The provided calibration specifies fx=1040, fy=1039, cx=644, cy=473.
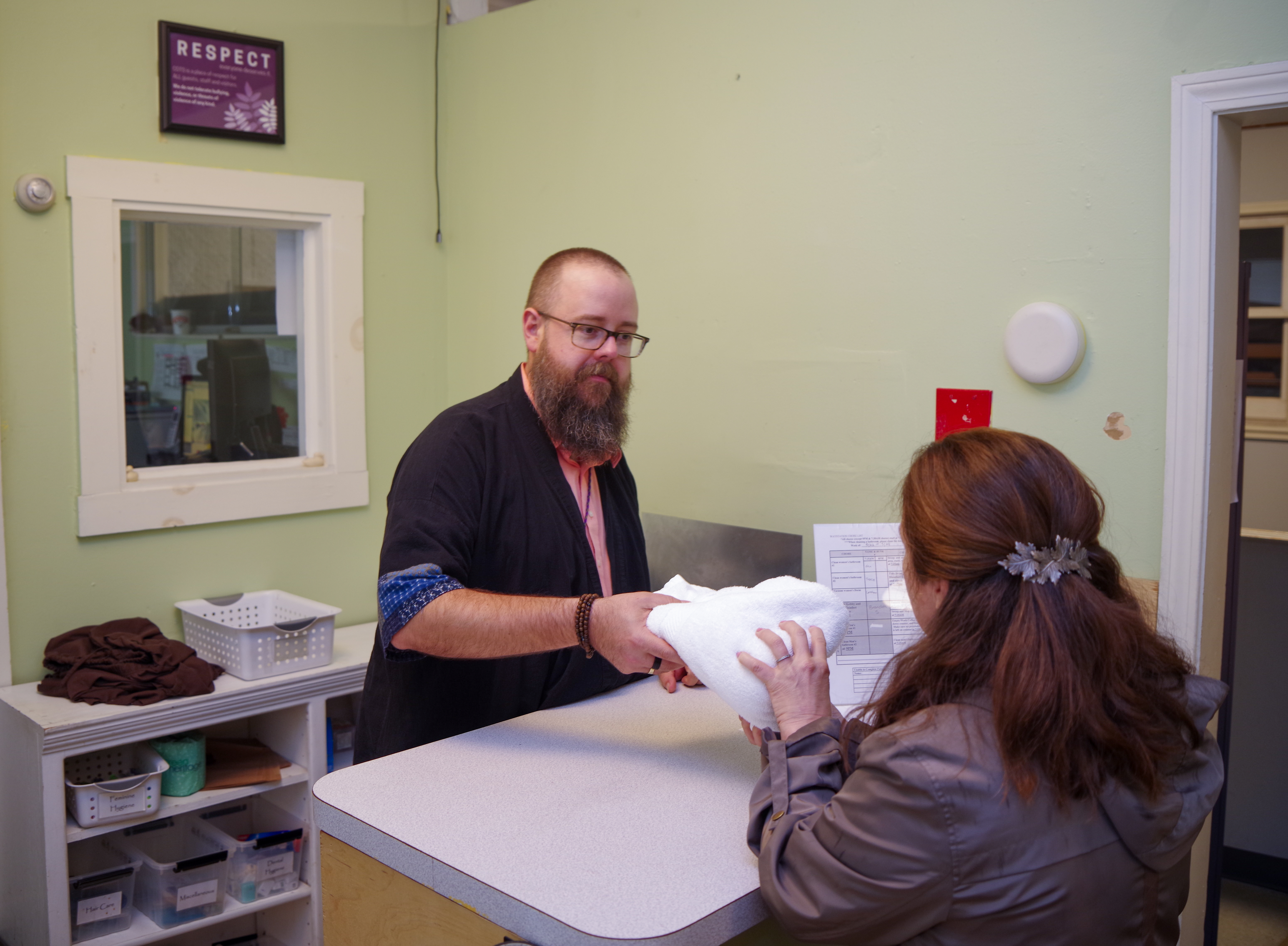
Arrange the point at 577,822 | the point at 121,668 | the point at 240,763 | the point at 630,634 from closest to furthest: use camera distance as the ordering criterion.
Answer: the point at 577,822 < the point at 630,634 < the point at 121,668 < the point at 240,763

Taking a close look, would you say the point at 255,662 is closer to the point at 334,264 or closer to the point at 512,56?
the point at 334,264

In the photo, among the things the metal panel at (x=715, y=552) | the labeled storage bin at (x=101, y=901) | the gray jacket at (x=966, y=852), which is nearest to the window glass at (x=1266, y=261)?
the metal panel at (x=715, y=552)

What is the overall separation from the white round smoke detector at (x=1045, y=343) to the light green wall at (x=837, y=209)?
0.03 metres

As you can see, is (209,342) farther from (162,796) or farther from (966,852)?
(966,852)

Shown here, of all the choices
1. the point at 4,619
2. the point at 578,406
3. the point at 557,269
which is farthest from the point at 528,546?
the point at 4,619

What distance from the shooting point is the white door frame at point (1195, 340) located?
182 cm

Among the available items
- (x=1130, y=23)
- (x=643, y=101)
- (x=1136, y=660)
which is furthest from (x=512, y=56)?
(x=1136, y=660)

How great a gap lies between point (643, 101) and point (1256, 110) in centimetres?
146

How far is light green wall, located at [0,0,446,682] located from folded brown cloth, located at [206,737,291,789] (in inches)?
13.3

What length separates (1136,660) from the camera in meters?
1.09

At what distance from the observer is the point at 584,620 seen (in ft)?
4.93

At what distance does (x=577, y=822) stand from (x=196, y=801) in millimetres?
1574

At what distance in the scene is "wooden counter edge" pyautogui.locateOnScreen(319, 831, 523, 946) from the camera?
1.21 m

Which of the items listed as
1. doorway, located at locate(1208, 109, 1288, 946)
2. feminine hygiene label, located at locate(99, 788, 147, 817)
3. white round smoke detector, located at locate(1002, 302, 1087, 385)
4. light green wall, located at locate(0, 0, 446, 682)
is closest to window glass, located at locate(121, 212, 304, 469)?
light green wall, located at locate(0, 0, 446, 682)
